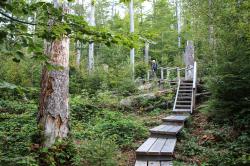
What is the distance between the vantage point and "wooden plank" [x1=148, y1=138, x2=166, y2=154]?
6.30m

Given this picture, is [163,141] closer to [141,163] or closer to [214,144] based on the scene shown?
[214,144]

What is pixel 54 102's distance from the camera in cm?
678

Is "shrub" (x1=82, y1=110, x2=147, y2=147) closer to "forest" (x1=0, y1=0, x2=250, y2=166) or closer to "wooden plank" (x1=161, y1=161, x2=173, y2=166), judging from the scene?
"forest" (x1=0, y1=0, x2=250, y2=166)

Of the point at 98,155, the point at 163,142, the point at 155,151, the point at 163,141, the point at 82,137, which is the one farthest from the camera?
the point at 82,137

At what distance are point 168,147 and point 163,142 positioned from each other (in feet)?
2.14

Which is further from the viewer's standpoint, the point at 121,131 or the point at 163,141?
the point at 121,131

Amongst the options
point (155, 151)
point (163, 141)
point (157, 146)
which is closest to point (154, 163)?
point (155, 151)

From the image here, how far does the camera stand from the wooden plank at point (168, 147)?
6.27 m

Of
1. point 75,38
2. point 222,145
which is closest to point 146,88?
point 222,145

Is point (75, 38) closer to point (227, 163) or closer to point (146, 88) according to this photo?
point (227, 163)

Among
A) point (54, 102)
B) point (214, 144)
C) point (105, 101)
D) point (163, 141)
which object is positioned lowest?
point (214, 144)

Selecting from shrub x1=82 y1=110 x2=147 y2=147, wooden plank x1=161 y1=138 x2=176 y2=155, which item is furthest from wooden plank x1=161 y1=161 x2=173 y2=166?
shrub x1=82 y1=110 x2=147 y2=147

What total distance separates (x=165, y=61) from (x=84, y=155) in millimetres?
25045

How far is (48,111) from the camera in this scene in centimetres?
671
